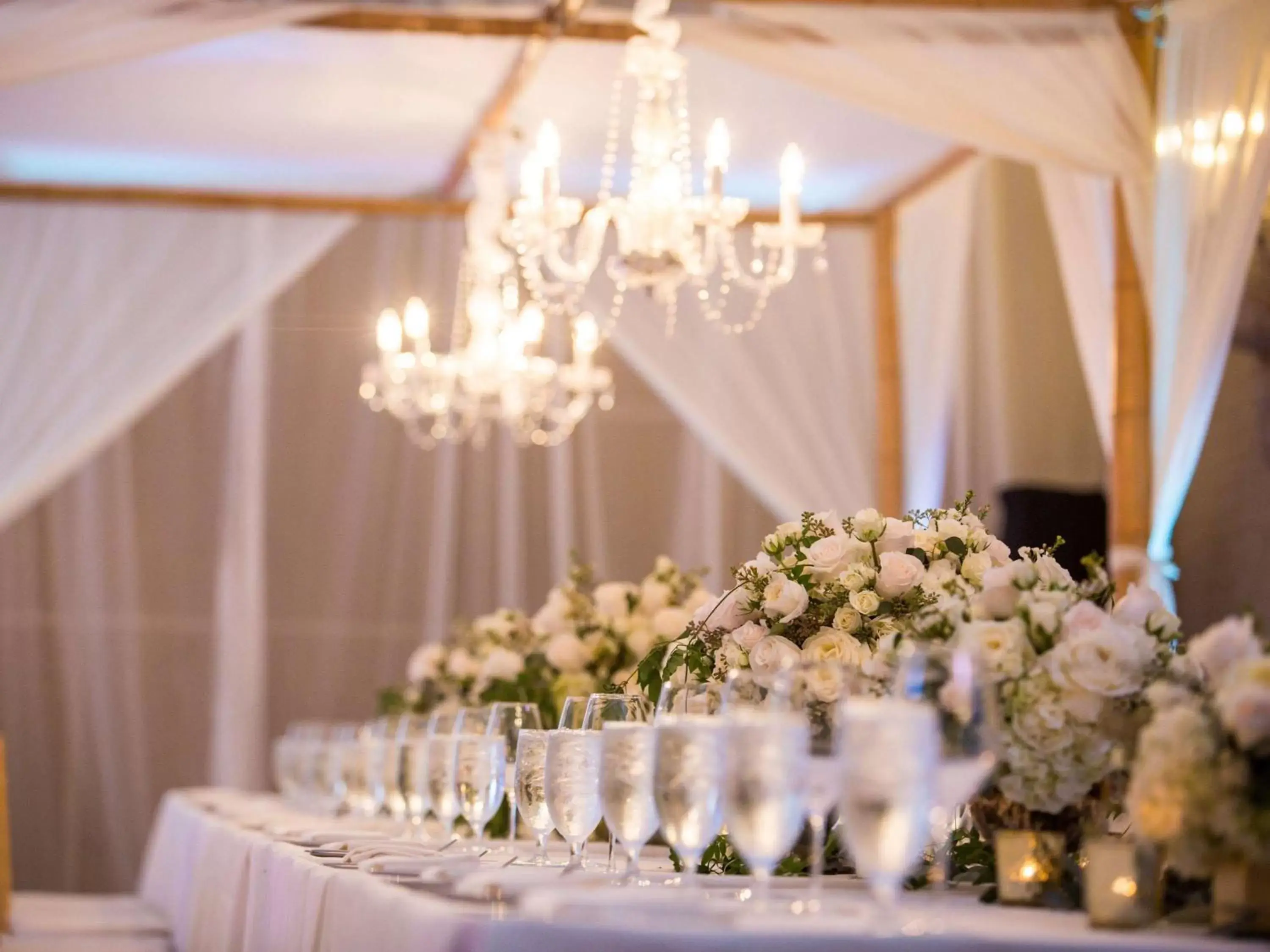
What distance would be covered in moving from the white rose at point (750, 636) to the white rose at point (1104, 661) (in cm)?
56

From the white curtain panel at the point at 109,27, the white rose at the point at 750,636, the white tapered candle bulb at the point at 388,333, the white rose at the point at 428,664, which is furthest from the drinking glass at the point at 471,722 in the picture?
the white tapered candle bulb at the point at 388,333

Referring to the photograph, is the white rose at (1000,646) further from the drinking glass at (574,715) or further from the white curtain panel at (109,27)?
the white curtain panel at (109,27)

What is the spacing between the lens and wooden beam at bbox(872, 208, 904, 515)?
26.3 feet

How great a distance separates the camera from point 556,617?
177 inches

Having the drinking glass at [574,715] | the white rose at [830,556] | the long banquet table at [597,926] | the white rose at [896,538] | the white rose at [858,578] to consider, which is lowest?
the long banquet table at [597,926]

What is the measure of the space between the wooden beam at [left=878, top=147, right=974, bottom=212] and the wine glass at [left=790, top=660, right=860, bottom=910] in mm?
5763

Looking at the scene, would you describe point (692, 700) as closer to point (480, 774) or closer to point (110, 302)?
point (480, 774)

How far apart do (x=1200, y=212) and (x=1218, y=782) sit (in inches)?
152

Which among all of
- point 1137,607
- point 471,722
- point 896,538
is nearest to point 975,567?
point 896,538

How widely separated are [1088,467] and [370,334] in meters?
3.28

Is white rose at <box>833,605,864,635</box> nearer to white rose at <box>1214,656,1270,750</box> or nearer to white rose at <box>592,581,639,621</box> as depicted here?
white rose at <box>1214,656,1270,750</box>

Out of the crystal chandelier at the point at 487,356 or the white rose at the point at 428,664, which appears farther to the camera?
the crystal chandelier at the point at 487,356

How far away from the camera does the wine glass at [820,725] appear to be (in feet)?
5.34

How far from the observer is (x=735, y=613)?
8.04 feet
